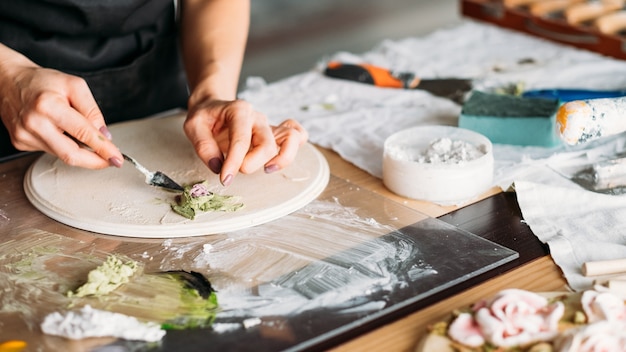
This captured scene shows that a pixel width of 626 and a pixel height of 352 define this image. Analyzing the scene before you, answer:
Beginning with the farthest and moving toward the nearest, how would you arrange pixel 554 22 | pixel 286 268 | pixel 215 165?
pixel 554 22
pixel 215 165
pixel 286 268

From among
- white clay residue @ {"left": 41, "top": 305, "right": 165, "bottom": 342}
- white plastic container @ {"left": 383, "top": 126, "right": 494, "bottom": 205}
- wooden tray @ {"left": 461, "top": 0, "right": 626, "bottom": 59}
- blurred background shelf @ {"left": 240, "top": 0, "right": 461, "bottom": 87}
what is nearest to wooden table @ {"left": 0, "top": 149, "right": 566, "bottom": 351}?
white plastic container @ {"left": 383, "top": 126, "right": 494, "bottom": 205}

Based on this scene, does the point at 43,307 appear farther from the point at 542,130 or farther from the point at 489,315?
the point at 542,130

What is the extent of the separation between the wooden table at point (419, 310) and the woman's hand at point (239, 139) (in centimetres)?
15

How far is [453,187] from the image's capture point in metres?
1.40

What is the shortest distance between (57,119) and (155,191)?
216 millimetres

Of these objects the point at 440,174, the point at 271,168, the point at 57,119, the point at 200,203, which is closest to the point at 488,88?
the point at 440,174

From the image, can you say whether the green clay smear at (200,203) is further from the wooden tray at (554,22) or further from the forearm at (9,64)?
the wooden tray at (554,22)

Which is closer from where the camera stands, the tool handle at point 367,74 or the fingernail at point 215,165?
the fingernail at point 215,165

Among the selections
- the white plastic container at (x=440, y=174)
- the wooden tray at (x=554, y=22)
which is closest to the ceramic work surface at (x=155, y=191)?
the white plastic container at (x=440, y=174)

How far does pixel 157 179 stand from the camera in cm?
144

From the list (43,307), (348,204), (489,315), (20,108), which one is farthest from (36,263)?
(489,315)

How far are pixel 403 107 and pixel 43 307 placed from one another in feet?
3.37

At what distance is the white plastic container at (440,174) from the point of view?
1.39 m

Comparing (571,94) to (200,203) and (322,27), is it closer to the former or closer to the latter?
(200,203)
